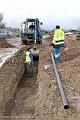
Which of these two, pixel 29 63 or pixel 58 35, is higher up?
pixel 58 35

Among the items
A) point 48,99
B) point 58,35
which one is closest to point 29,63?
point 58,35

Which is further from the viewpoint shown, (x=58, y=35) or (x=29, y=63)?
(x=29, y=63)

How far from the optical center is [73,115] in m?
7.63

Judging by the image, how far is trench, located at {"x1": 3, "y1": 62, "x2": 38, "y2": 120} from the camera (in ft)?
34.1

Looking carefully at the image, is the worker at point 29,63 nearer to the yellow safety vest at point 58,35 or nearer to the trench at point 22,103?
the trench at point 22,103

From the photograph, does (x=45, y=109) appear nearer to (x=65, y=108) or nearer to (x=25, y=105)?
(x=65, y=108)

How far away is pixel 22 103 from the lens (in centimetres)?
1220

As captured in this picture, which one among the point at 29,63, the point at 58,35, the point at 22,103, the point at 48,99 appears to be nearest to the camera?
the point at 48,99

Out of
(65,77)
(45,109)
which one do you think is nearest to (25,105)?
(65,77)

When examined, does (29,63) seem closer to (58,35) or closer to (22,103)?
(58,35)

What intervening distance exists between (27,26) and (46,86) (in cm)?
2021

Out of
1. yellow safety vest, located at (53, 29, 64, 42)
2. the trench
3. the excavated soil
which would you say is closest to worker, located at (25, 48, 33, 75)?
the trench

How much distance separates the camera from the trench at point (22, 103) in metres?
10.4

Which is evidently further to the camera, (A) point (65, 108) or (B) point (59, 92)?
(B) point (59, 92)
